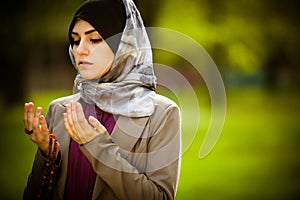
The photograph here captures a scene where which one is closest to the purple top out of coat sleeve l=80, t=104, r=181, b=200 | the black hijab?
coat sleeve l=80, t=104, r=181, b=200

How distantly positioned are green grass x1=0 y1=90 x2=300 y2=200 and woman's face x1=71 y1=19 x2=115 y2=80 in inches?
208

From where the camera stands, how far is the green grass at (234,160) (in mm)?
9078

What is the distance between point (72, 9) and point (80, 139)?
1186cm

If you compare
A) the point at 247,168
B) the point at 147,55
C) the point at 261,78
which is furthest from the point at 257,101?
the point at 147,55

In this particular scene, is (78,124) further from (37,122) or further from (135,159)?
(135,159)

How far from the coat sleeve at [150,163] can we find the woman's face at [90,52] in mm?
360

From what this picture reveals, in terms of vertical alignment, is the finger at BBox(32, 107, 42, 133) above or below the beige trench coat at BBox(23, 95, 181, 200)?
above

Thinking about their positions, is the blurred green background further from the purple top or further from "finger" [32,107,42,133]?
"finger" [32,107,42,133]

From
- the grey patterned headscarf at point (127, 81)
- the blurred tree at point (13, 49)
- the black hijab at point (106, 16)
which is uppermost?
the black hijab at point (106, 16)

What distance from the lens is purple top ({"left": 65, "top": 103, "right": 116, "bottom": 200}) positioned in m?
3.23

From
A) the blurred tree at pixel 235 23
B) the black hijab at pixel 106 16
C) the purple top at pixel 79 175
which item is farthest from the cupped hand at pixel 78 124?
the blurred tree at pixel 235 23

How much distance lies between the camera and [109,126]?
130 inches

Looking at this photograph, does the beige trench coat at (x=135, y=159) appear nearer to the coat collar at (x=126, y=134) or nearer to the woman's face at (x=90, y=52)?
the coat collar at (x=126, y=134)

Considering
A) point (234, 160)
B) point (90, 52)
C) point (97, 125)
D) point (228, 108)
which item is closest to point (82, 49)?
point (90, 52)
